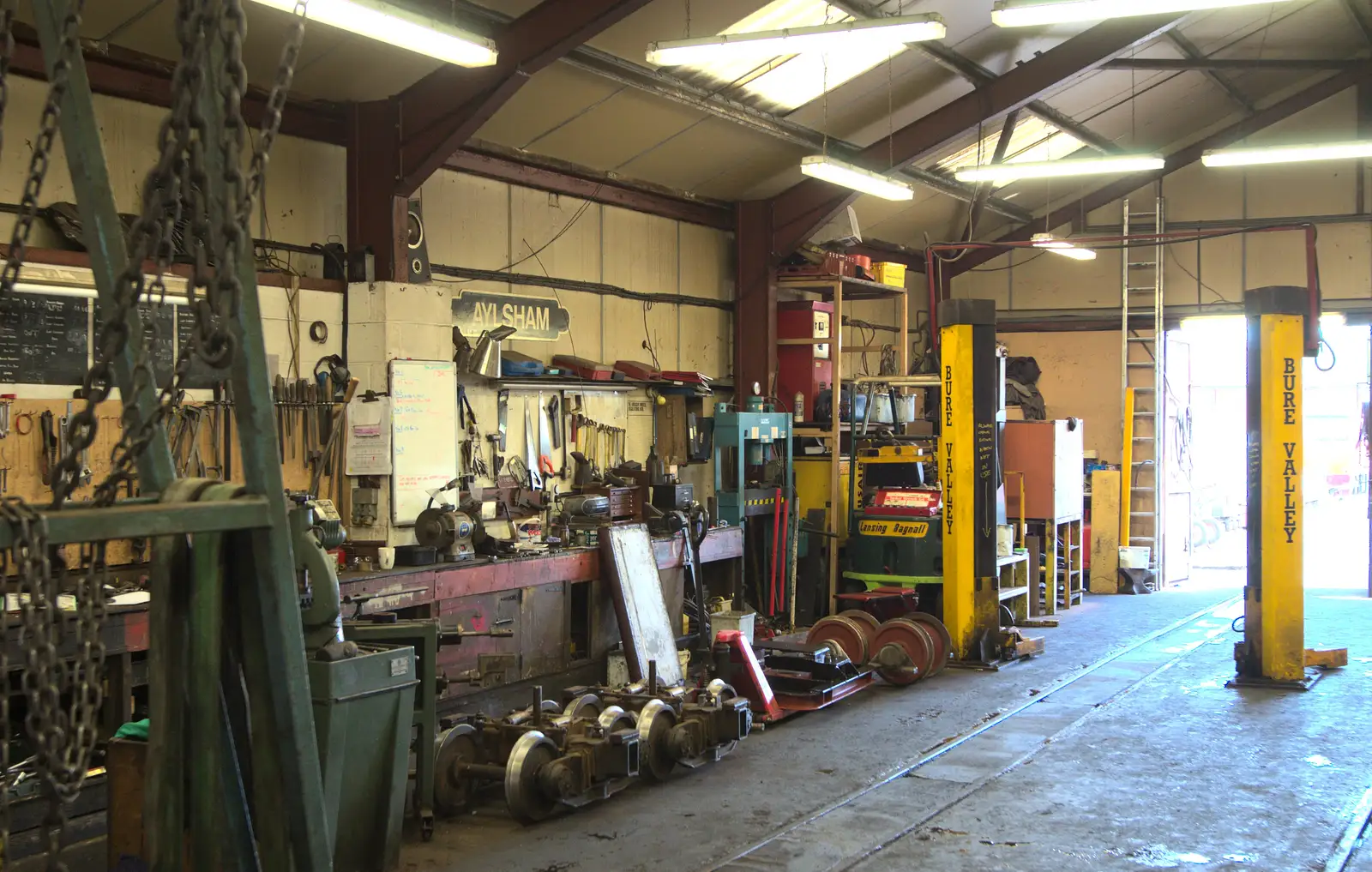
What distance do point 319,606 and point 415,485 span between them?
8.23 ft

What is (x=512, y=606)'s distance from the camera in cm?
693

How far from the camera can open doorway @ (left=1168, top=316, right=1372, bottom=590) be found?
14.0m

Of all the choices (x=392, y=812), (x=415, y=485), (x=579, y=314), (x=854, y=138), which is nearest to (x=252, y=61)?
(x=415, y=485)

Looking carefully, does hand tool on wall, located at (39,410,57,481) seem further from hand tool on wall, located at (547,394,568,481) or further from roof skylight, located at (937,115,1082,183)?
roof skylight, located at (937,115,1082,183)

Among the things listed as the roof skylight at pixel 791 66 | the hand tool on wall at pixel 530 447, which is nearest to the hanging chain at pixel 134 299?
the hand tool on wall at pixel 530 447

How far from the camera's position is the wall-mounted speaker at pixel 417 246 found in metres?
7.25

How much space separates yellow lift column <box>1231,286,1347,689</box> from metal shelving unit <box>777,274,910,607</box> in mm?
3108

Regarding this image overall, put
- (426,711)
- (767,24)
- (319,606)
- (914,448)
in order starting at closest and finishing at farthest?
1. (319,606)
2. (426,711)
3. (767,24)
4. (914,448)

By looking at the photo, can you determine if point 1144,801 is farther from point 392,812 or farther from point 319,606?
point 319,606

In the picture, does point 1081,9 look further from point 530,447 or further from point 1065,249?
point 1065,249

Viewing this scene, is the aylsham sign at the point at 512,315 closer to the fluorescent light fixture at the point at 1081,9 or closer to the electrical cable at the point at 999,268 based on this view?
the fluorescent light fixture at the point at 1081,9

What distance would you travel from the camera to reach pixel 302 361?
6617 mm

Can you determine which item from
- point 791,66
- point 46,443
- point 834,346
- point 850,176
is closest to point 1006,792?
point 46,443

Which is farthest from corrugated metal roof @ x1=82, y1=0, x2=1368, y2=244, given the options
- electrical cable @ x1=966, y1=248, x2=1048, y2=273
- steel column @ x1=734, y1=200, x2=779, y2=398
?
electrical cable @ x1=966, y1=248, x2=1048, y2=273
